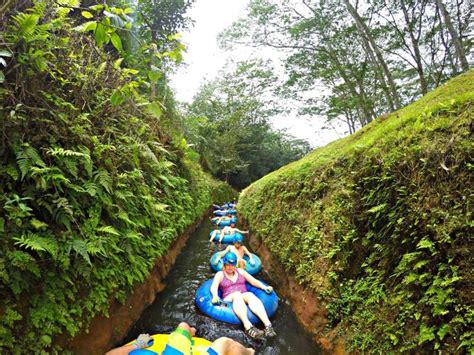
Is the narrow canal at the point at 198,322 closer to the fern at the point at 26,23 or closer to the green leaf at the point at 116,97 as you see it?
the green leaf at the point at 116,97

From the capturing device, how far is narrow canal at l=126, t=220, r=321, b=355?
13.4ft

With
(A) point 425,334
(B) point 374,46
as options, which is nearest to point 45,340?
(A) point 425,334

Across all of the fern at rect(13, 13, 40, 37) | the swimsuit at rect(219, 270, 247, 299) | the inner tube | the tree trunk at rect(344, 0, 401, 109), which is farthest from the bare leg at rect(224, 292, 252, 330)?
the tree trunk at rect(344, 0, 401, 109)

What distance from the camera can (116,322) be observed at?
3867mm

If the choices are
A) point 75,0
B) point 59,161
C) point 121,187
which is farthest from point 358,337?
point 75,0

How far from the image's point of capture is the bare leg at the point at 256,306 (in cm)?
453

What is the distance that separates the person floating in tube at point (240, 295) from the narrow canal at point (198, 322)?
6.4 inches

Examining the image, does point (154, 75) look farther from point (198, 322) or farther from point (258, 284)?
point (258, 284)

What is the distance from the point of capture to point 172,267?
7.22 meters

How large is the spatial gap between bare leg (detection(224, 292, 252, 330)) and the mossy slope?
4.18 ft

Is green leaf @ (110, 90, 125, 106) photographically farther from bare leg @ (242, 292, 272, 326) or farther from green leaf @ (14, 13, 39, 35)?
bare leg @ (242, 292, 272, 326)

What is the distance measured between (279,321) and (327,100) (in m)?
16.3

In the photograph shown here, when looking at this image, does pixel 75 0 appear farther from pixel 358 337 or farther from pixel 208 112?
pixel 208 112

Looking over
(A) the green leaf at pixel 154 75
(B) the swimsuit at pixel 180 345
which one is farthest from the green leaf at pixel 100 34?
(B) the swimsuit at pixel 180 345
